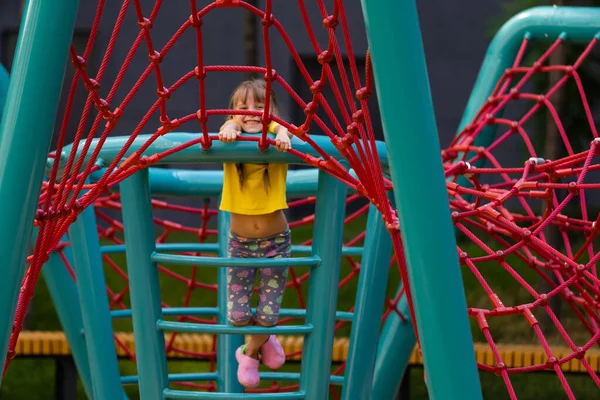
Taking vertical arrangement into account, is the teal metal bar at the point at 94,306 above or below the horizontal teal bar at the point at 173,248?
below

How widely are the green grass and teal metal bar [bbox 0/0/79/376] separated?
3.08 metres

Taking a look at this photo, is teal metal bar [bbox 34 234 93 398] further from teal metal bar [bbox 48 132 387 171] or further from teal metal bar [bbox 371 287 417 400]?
teal metal bar [bbox 371 287 417 400]

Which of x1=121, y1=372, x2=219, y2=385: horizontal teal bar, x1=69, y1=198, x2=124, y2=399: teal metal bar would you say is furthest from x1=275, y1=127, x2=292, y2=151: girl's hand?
x1=121, y1=372, x2=219, y2=385: horizontal teal bar

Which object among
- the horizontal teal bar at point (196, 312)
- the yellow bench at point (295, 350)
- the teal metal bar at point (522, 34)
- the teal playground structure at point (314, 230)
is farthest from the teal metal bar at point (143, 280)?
the yellow bench at point (295, 350)

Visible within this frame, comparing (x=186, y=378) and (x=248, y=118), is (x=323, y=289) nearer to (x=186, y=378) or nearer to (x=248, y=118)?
(x=248, y=118)

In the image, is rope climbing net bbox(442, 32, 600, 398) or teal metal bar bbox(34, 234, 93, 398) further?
teal metal bar bbox(34, 234, 93, 398)

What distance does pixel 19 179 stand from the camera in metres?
1.63

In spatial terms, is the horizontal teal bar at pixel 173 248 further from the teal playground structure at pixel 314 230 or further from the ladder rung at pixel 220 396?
the ladder rung at pixel 220 396

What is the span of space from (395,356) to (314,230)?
80cm

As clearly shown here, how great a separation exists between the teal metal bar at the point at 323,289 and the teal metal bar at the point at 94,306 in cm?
51

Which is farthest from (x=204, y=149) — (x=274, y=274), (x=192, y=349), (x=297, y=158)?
(x=192, y=349)

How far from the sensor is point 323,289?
2.20m

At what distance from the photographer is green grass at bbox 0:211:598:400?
15.4 ft

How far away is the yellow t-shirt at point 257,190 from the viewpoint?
225 cm
